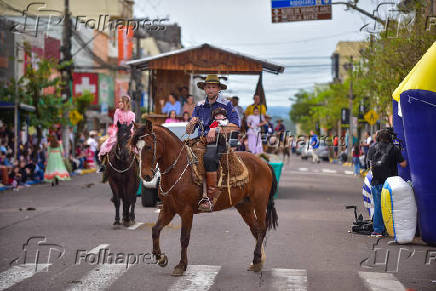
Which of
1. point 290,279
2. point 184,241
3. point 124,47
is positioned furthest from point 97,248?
point 124,47

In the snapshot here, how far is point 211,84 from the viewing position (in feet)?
30.6

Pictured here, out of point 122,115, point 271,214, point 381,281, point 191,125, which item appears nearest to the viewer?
point 381,281

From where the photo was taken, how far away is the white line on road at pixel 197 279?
774cm

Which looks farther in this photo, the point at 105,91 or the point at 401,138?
the point at 105,91

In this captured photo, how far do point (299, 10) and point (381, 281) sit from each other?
1618 centimetres

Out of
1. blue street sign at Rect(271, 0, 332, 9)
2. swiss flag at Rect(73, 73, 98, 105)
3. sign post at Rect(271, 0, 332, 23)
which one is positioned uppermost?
blue street sign at Rect(271, 0, 332, 9)

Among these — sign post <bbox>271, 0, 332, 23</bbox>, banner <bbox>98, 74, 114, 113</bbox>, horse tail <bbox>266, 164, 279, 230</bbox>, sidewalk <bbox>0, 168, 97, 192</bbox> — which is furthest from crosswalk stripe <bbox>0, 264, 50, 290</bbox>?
banner <bbox>98, 74, 114, 113</bbox>

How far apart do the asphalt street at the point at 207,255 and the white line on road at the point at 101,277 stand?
0.5 inches

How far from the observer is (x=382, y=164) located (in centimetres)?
1210

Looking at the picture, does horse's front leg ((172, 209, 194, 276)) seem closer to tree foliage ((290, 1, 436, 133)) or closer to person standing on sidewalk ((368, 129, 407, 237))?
person standing on sidewalk ((368, 129, 407, 237))

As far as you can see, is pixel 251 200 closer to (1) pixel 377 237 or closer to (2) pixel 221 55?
(1) pixel 377 237

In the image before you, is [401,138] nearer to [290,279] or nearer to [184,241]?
[290,279]

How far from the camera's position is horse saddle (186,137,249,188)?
29.1ft

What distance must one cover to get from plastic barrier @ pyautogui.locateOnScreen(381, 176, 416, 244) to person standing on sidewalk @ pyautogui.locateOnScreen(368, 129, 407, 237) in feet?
2.28
